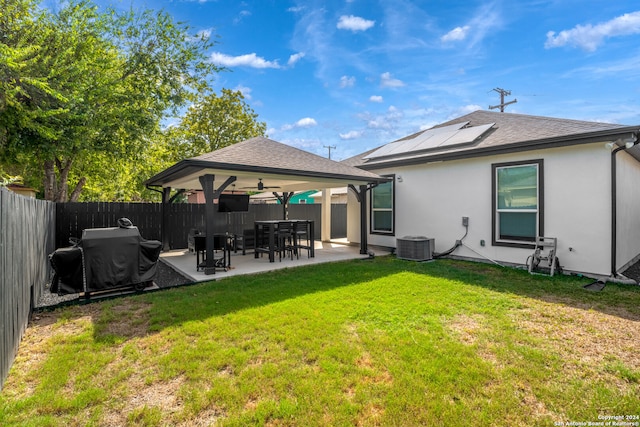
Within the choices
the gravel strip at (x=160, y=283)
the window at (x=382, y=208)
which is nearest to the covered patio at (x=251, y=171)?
the gravel strip at (x=160, y=283)

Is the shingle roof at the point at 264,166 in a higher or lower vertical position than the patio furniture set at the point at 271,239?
higher

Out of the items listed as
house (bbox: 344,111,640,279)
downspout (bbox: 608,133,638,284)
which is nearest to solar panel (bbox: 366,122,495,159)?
house (bbox: 344,111,640,279)

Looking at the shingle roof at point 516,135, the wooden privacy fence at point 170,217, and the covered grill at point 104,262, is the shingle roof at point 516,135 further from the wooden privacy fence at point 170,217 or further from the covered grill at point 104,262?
the covered grill at point 104,262

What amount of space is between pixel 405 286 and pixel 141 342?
3891 mm

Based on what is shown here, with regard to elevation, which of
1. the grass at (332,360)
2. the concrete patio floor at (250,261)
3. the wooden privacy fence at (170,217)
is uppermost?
the wooden privacy fence at (170,217)

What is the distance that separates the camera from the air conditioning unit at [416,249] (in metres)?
7.86

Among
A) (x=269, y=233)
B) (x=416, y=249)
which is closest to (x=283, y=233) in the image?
(x=269, y=233)

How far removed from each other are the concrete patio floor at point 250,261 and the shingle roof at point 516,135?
9.47 ft

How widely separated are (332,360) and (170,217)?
9096mm

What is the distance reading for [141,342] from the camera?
3324 millimetres

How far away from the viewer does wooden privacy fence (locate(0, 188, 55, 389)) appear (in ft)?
8.43

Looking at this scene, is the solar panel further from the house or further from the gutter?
the gutter

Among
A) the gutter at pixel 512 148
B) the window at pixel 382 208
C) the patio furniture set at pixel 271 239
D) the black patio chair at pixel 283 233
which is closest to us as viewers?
the gutter at pixel 512 148

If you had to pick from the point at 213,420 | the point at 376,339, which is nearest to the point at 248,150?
the point at 376,339
